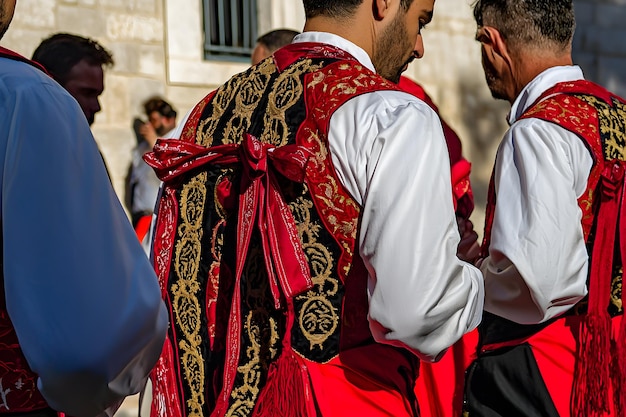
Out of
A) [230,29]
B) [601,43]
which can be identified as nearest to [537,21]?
[230,29]

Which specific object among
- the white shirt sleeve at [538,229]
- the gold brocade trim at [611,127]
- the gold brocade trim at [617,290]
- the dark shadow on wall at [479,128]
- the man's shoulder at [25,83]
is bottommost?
the dark shadow on wall at [479,128]

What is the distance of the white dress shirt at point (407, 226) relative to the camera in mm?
1985

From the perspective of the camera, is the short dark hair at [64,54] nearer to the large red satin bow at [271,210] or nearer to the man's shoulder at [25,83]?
the large red satin bow at [271,210]

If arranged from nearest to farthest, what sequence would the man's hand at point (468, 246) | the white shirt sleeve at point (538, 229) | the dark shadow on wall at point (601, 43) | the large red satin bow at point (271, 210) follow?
the large red satin bow at point (271, 210), the white shirt sleeve at point (538, 229), the man's hand at point (468, 246), the dark shadow on wall at point (601, 43)

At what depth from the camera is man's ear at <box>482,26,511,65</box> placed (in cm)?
321

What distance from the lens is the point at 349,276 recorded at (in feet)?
6.97

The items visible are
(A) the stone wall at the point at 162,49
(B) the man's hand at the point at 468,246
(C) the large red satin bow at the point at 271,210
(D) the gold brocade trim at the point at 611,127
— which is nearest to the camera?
(C) the large red satin bow at the point at 271,210

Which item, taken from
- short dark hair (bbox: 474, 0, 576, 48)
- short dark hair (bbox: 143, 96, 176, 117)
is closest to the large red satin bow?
short dark hair (bbox: 474, 0, 576, 48)

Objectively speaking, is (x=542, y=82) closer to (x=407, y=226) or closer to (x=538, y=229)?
(x=538, y=229)

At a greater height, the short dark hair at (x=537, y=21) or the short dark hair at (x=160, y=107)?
the short dark hair at (x=537, y=21)

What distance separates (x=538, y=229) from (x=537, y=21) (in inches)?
32.2

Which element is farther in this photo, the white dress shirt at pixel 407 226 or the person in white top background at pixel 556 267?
the person in white top background at pixel 556 267

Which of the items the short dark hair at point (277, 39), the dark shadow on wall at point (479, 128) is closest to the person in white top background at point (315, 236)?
the short dark hair at point (277, 39)

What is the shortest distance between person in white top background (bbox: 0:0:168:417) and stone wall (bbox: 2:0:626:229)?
17.3 ft
